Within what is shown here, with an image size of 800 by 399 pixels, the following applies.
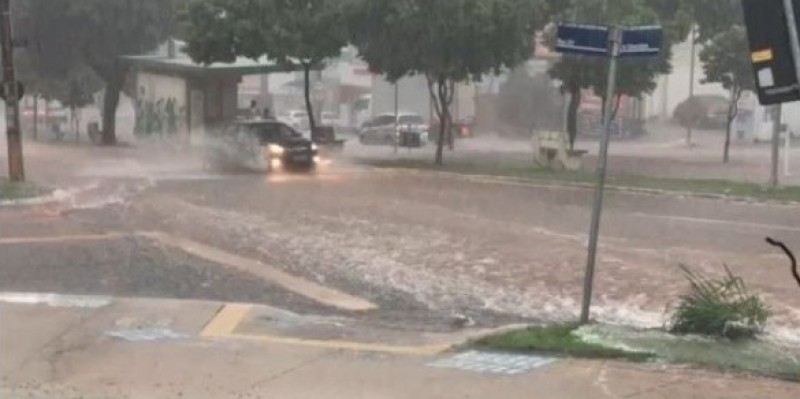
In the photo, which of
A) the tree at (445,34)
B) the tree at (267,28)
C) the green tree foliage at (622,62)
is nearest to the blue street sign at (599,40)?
the green tree foliage at (622,62)

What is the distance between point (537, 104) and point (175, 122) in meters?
23.8

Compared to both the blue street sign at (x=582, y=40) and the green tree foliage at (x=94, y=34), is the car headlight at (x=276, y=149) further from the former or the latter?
the blue street sign at (x=582, y=40)

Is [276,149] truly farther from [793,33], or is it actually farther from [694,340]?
[793,33]

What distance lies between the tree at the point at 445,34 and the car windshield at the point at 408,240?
0.08m

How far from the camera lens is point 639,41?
866cm

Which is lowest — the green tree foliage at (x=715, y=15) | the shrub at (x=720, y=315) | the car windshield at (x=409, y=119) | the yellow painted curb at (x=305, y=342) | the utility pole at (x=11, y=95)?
the car windshield at (x=409, y=119)

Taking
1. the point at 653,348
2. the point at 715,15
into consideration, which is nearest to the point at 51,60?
the point at 715,15

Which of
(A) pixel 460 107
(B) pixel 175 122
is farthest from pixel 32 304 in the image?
(A) pixel 460 107

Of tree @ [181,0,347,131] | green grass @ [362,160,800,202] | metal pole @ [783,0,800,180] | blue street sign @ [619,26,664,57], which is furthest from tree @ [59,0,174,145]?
metal pole @ [783,0,800,180]

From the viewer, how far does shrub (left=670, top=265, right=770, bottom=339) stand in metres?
8.48

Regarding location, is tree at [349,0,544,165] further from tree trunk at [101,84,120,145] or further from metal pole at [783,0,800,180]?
metal pole at [783,0,800,180]

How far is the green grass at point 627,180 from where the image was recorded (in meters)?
24.1

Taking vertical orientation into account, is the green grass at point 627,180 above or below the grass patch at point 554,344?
below

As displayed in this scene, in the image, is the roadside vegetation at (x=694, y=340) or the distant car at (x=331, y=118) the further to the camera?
the distant car at (x=331, y=118)
